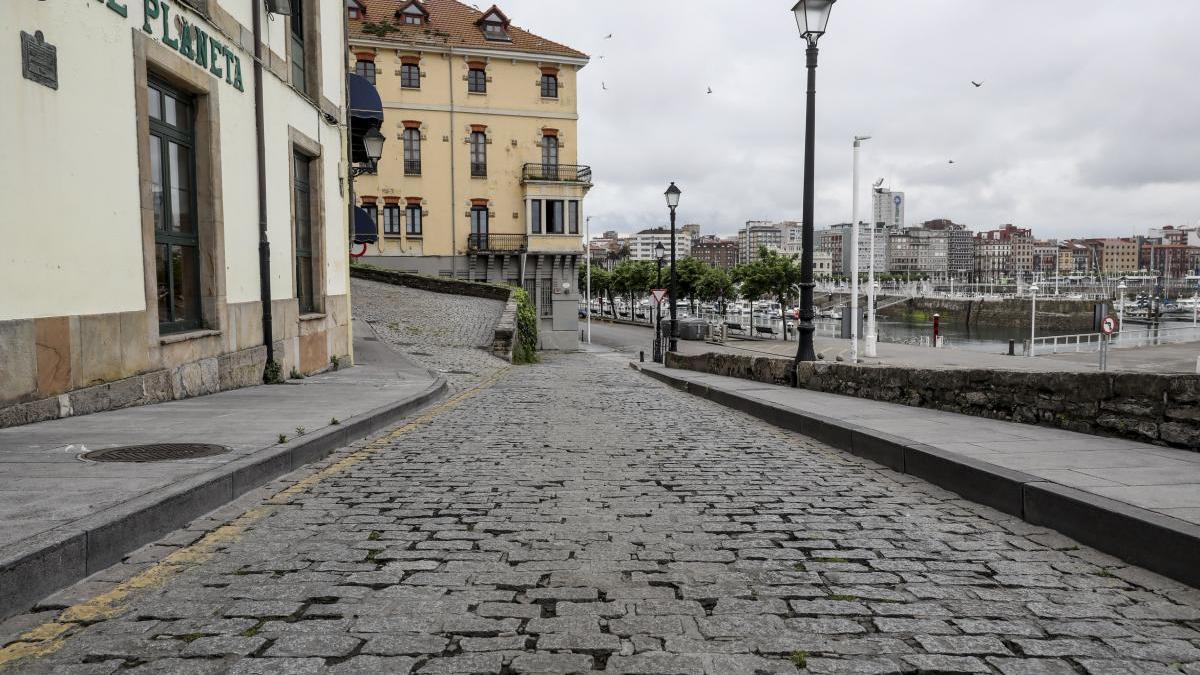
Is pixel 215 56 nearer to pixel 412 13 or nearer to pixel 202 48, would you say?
pixel 202 48

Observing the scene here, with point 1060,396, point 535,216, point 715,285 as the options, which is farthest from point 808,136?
point 715,285

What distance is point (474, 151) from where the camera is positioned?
44281 millimetres

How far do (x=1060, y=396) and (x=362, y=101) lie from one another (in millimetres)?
17019

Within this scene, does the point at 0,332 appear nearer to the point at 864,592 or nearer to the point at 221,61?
the point at 221,61

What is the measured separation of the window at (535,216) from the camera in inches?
1745

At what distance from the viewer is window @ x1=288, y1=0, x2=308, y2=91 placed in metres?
15.1

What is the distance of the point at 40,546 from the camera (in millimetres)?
3676

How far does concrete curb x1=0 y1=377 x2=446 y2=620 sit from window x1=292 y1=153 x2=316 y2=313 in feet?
30.8

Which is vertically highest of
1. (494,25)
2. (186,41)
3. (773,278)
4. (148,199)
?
(494,25)

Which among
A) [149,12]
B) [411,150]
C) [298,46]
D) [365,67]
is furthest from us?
[411,150]

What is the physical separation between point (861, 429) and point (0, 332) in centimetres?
787

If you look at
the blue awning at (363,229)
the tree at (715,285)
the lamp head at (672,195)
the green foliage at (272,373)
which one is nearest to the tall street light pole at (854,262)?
the lamp head at (672,195)

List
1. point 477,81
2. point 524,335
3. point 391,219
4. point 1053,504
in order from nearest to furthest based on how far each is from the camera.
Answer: point 1053,504
point 524,335
point 391,219
point 477,81

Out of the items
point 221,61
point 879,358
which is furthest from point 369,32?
point 221,61
